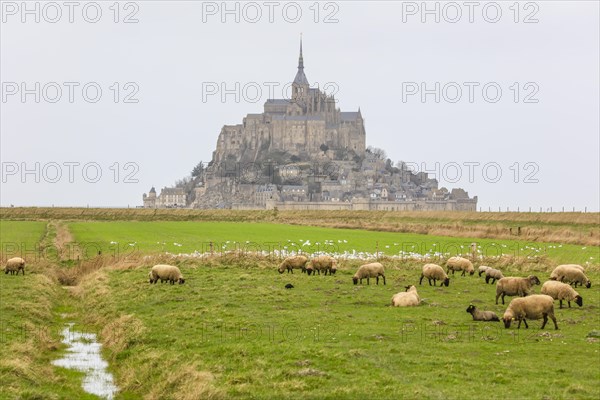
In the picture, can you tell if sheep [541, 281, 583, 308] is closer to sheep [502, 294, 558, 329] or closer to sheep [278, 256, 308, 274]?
sheep [502, 294, 558, 329]

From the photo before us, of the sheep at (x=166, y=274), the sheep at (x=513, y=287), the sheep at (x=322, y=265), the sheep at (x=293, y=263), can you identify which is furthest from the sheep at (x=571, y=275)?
the sheep at (x=166, y=274)

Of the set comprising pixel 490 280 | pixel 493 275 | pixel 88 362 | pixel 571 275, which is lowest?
pixel 88 362

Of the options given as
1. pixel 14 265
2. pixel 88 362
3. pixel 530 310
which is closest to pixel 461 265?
pixel 530 310

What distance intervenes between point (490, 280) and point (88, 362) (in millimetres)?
14582

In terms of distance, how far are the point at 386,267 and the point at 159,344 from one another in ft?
49.4

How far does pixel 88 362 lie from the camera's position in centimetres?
1708

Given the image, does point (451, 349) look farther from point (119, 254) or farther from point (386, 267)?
point (119, 254)

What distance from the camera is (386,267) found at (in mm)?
30406

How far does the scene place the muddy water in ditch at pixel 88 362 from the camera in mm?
14875

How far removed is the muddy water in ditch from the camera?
14875 mm

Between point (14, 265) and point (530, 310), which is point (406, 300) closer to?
point (530, 310)

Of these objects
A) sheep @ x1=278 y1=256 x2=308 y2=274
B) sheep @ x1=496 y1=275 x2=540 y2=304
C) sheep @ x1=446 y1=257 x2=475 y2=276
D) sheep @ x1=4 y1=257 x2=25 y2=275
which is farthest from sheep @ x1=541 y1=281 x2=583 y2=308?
sheep @ x1=4 y1=257 x2=25 y2=275

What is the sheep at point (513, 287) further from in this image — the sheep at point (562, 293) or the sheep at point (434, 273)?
the sheep at point (434, 273)

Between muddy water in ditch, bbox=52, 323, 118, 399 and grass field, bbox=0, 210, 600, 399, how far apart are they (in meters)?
0.23
